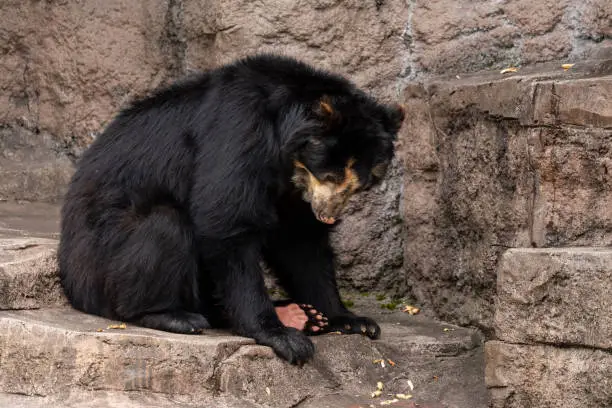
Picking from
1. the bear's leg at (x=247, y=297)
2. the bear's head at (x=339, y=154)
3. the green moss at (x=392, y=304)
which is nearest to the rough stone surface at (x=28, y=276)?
the bear's leg at (x=247, y=297)

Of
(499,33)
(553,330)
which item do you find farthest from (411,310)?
(553,330)

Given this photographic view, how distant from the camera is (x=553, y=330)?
440 cm

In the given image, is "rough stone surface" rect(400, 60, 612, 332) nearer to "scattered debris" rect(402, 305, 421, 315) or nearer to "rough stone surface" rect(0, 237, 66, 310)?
"scattered debris" rect(402, 305, 421, 315)

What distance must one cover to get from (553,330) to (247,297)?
1.47 m

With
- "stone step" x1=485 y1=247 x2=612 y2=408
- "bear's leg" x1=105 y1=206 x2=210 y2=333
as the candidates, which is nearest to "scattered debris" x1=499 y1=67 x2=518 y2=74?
"stone step" x1=485 y1=247 x2=612 y2=408

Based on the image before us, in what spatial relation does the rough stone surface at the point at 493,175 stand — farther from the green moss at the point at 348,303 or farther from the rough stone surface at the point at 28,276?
the rough stone surface at the point at 28,276

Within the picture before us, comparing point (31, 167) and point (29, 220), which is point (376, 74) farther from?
point (31, 167)

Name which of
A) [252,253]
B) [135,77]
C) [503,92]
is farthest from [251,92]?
[135,77]

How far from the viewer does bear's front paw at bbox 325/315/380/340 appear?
5.46 meters

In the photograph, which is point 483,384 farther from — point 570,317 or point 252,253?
point 252,253

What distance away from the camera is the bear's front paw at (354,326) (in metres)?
5.46

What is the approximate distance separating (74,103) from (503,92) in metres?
3.28

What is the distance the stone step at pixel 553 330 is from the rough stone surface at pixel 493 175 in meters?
0.51

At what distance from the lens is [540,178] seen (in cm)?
509
